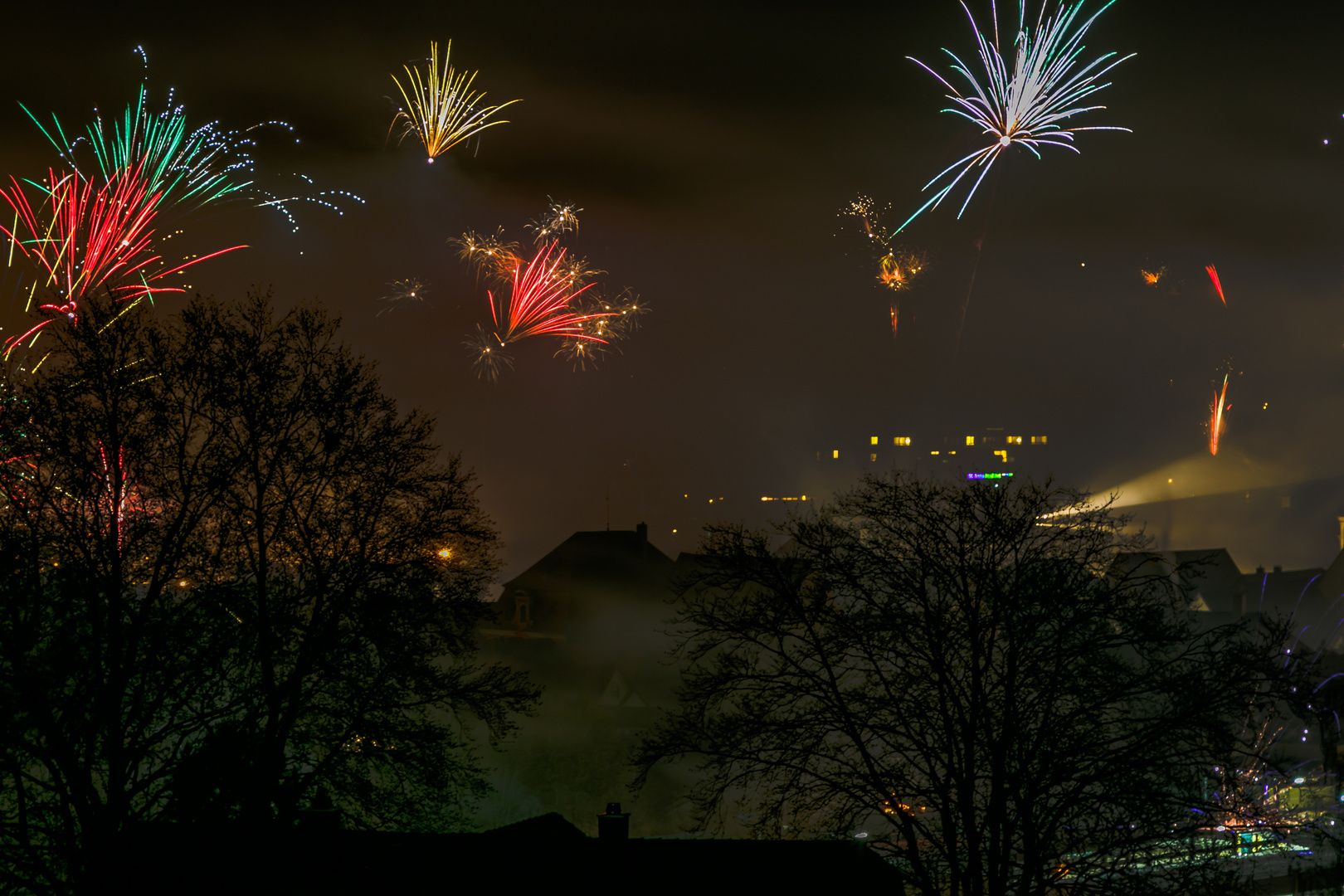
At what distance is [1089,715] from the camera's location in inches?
453

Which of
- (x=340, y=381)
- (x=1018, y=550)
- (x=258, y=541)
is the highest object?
(x=340, y=381)

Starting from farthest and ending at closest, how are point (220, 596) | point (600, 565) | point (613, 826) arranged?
point (600, 565), point (220, 596), point (613, 826)

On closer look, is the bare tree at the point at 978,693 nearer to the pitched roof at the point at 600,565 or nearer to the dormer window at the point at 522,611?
the dormer window at the point at 522,611

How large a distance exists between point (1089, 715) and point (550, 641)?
118ft

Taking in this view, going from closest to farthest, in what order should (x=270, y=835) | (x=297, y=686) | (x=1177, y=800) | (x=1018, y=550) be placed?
(x=1177, y=800)
(x=1018, y=550)
(x=270, y=835)
(x=297, y=686)

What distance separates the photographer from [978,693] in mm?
11516

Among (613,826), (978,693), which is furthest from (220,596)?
(978,693)

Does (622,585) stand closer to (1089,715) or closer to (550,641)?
(550,641)

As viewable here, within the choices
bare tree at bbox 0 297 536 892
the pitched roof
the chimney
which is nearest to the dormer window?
the pitched roof

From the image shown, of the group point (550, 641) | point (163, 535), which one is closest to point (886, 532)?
point (163, 535)

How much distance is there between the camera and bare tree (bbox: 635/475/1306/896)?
36.2 feet

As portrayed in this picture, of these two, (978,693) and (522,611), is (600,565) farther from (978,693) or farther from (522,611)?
(978,693)

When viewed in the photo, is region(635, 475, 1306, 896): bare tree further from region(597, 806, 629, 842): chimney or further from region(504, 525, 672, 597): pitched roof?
region(504, 525, 672, 597): pitched roof

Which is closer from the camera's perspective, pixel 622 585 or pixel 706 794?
pixel 706 794
